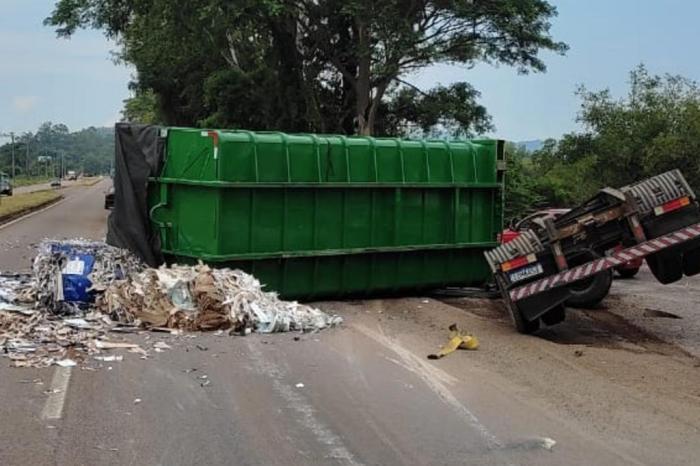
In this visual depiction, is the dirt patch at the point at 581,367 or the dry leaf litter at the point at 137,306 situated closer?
the dirt patch at the point at 581,367

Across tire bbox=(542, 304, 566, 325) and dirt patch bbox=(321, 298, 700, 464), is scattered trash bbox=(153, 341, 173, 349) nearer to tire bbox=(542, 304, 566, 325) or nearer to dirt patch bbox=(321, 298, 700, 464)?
dirt patch bbox=(321, 298, 700, 464)

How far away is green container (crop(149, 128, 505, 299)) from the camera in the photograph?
37.7ft

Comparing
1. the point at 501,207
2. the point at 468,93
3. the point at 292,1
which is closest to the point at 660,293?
the point at 501,207

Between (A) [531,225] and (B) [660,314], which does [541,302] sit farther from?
(B) [660,314]

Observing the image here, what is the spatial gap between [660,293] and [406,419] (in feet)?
32.7

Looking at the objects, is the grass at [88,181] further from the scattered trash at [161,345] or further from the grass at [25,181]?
the scattered trash at [161,345]

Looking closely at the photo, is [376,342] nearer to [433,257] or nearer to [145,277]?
[145,277]

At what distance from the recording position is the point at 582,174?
113 ft

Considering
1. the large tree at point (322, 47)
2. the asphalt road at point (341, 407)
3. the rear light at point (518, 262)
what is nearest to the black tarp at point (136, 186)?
the asphalt road at point (341, 407)

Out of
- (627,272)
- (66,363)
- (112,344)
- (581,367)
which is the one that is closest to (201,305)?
(112,344)

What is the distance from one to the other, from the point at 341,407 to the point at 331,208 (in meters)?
5.62

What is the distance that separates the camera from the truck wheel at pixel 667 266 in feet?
36.2

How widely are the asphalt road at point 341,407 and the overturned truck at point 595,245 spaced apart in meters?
0.75

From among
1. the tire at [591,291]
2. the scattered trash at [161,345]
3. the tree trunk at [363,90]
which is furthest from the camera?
the tree trunk at [363,90]
